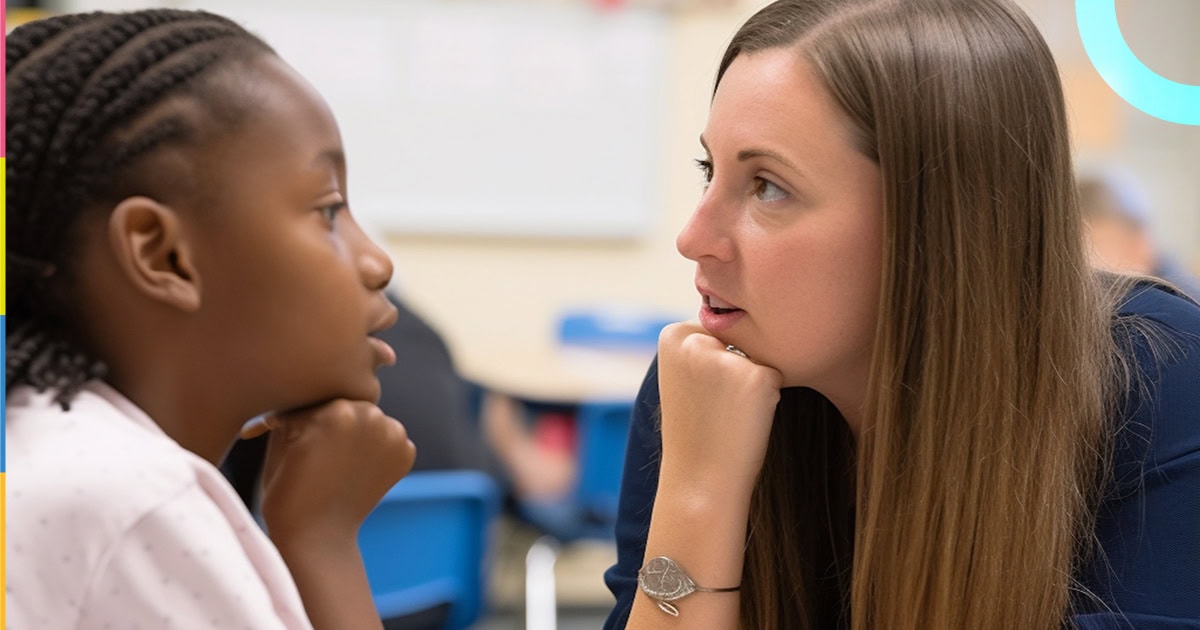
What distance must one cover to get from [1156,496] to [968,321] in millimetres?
229

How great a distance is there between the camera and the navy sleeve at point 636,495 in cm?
125

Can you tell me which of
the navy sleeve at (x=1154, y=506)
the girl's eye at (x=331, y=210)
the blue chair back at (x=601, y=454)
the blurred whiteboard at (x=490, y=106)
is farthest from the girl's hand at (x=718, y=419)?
the blurred whiteboard at (x=490, y=106)

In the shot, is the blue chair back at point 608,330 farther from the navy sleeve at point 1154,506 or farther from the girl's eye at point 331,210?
the girl's eye at point 331,210

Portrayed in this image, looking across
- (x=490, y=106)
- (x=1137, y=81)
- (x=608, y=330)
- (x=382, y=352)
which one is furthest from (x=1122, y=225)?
(x=382, y=352)

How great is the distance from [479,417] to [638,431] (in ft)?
8.26

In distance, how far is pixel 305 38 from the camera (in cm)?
427

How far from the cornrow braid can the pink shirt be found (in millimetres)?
57

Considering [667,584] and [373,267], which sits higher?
[373,267]

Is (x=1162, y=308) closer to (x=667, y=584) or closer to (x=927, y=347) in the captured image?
(x=927, y=347)

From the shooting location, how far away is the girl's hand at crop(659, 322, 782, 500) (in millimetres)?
1063

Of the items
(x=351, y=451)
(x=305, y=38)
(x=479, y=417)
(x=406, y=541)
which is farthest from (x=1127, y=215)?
(x=351, y=451)

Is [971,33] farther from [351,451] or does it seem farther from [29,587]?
[29,587]

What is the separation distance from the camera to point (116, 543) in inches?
24.5

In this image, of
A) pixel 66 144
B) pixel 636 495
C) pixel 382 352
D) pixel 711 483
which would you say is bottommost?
pixel 636 495
